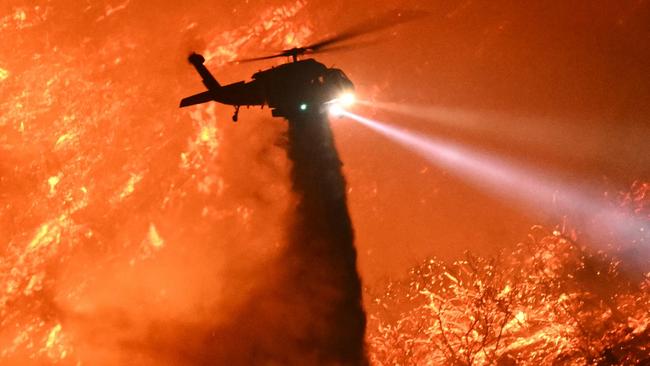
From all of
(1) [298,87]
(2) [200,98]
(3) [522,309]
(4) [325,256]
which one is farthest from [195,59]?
(3) [522,309]

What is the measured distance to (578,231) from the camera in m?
32.6

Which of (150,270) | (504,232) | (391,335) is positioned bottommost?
(391,335)

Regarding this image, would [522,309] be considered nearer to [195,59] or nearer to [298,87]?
[298,87]

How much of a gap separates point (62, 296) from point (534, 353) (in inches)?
1192

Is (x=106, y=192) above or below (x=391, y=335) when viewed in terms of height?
above

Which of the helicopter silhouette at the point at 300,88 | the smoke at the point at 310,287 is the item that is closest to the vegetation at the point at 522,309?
the smoke at the point at 310,287

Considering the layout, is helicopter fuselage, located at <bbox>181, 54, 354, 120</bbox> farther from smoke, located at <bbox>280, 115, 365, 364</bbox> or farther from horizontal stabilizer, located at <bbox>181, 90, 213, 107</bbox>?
smoke, located at <bbox>280, 115, 365, 364</bbox>

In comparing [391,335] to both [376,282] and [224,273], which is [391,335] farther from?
[224,273]

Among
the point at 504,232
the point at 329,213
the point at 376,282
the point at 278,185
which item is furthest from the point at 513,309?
the point at 278,185

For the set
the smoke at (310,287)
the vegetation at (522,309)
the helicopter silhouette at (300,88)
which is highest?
the helicopter silhouette at (300,88)

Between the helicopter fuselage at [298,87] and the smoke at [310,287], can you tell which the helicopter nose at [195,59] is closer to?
the helicopter fuselage at [298,87]

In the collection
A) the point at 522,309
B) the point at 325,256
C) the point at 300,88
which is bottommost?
the point at 522,309

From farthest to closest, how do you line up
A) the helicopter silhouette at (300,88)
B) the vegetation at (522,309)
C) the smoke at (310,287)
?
1. the smoke at (310,287)
2. the vegetation at (522,309)
3. the helicopter silhouette at (300,88)

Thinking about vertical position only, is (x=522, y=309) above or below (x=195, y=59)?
below
